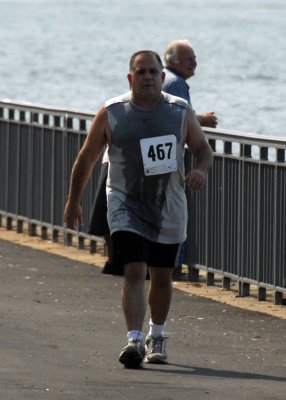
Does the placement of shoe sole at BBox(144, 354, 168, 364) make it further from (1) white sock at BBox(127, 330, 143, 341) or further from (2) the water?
(2) the water

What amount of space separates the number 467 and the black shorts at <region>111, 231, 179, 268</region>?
424 millimetres

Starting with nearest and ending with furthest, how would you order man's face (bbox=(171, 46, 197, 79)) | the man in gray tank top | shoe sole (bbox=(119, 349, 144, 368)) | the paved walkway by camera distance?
the paved walkway < shoe sole (bbox=(119, 349, 144, 368)) < the man in gray tank top < man's face (bbox=(171, 46, 197, 79))

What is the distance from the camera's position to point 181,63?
46.9 ft

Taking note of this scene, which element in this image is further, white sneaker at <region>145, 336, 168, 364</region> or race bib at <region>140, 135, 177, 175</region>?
white sneaker at <region>145, 336, 168, 364</region>

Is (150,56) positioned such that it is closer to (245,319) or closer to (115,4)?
(245,319)

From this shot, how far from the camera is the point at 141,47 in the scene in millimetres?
101000

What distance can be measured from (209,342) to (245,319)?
4.09 feet

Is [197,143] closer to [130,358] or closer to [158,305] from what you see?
[158,305]

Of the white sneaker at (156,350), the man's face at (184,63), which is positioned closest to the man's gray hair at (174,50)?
the man's face at (184,63)

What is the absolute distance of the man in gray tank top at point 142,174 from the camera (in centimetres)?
1037

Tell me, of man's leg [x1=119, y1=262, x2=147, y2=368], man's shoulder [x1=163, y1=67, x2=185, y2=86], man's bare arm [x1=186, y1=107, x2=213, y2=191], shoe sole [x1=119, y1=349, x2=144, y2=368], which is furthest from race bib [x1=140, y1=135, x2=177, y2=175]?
man's shoulder [x1=163, y1=67, x2=185, y2=86]

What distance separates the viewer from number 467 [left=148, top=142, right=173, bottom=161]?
1020 cm

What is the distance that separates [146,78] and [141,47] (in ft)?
298

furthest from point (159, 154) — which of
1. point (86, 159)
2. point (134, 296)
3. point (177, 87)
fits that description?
point (177, 87)
